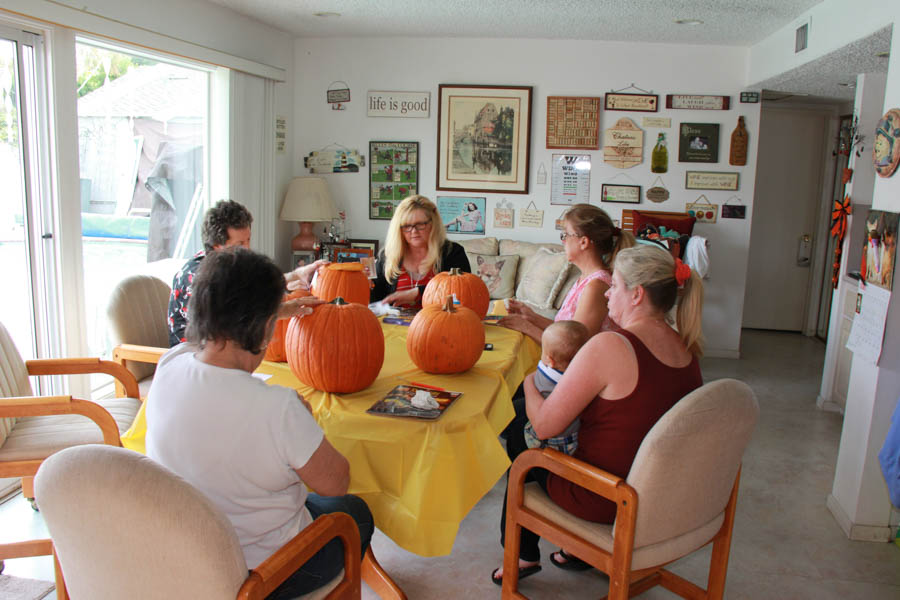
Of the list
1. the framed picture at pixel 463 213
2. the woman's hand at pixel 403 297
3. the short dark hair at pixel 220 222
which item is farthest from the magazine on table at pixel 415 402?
the framed picture at pixel 463 213

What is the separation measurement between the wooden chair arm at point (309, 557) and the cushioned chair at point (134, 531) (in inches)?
0.5

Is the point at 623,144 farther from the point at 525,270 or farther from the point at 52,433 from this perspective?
the point at 52,433

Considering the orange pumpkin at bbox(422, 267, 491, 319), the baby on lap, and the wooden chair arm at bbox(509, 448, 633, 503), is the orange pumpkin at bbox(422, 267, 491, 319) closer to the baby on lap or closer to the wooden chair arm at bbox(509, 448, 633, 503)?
the baby on lap

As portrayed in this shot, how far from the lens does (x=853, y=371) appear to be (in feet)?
9.55

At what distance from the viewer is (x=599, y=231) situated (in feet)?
8.54

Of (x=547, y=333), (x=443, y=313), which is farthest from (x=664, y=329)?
(x=443, y=313)

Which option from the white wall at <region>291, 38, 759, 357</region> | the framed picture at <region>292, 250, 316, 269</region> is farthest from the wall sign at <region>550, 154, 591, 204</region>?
the framed picture at <region>292, 250, 316, 269</region>

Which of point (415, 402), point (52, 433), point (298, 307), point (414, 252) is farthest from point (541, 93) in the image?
point (52, 433)

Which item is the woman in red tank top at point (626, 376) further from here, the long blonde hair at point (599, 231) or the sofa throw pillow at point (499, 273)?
the sofa throw pillow at point (499, 273)

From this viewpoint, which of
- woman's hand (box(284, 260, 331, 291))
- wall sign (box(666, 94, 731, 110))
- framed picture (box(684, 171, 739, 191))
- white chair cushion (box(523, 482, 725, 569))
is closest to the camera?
white chair cushion (box(523, 482, 725, 569))

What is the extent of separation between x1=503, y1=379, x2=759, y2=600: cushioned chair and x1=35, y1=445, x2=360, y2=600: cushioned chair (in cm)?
91

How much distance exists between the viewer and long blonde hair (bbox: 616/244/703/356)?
1901mm

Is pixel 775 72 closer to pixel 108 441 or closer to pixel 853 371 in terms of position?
pixel 853 371

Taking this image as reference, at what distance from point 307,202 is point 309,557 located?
→ 14.7ft
